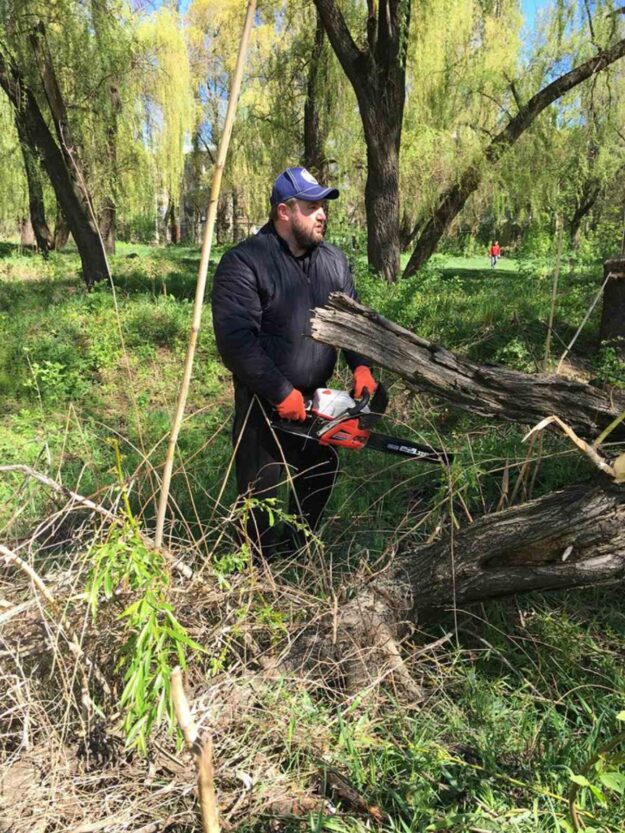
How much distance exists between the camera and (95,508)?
1.62 metres

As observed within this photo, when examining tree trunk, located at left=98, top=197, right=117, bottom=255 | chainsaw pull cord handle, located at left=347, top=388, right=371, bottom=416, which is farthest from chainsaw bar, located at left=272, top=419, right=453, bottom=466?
tree trunk, located at left=98, top=197, right=117, bottom=255

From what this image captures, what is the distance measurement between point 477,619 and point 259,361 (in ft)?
4.67

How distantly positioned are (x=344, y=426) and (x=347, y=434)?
0.14ft

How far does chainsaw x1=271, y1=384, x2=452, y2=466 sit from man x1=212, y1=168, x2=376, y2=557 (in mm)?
81

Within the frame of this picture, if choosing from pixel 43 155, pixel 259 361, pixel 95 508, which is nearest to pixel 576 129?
pixel 43 155

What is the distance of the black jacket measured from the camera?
7.64 ft

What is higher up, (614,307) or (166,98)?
(166,98)

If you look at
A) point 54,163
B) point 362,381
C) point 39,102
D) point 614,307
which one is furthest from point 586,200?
point 362,381

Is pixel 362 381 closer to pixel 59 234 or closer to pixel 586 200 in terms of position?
pixel 59 234

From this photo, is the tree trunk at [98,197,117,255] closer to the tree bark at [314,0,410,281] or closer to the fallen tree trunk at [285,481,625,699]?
the tree bark at [314,0,410,281]

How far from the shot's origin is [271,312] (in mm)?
2438

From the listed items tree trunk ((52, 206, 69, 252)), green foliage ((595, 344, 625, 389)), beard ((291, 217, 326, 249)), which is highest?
tree trunk ((52, 206, 69, 252))

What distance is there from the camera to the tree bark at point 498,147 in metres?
6.91

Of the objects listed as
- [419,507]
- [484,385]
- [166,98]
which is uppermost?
[166,98]
